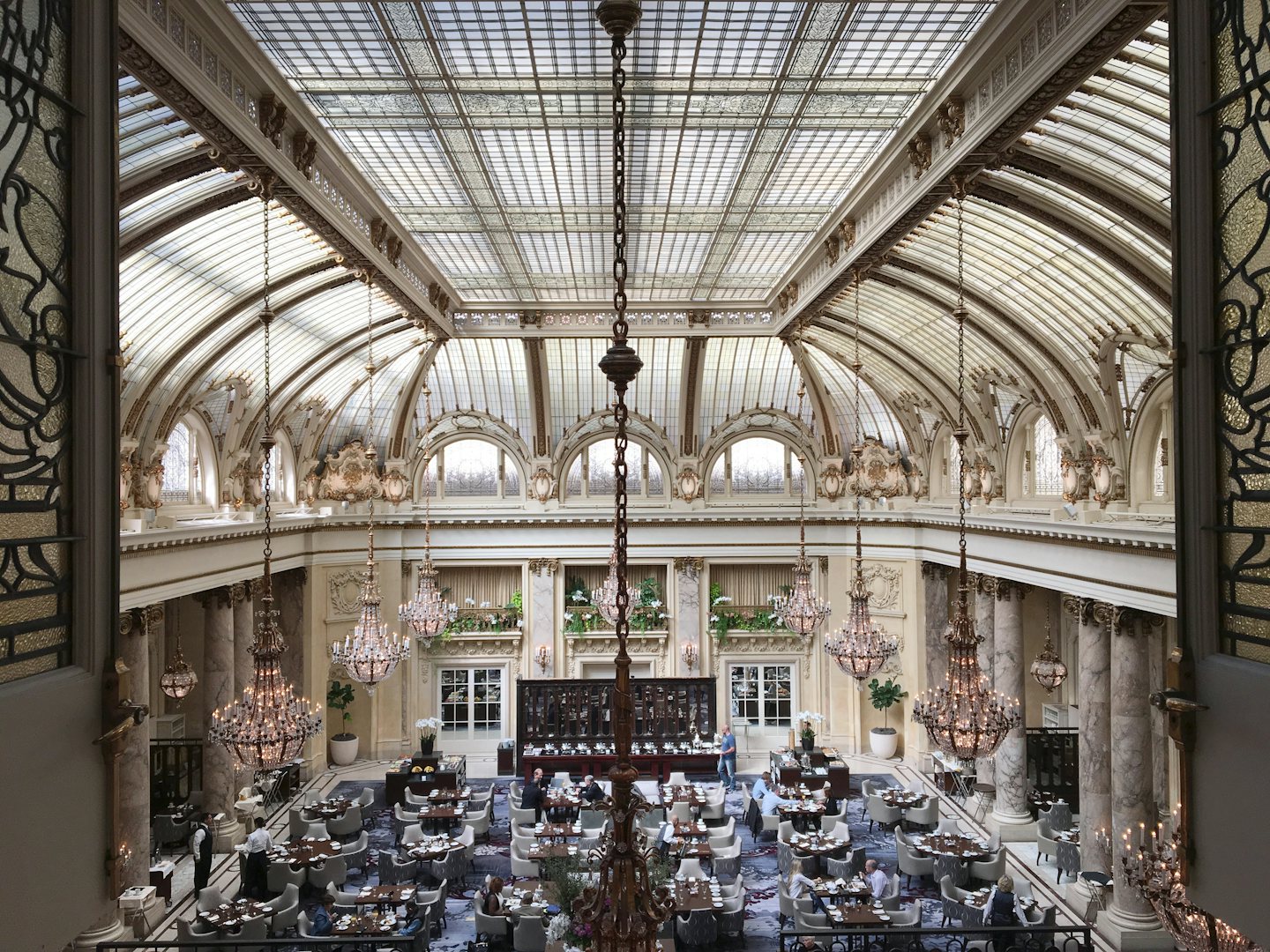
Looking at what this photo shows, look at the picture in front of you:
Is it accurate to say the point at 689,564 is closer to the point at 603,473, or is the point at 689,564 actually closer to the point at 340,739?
the point at 603,473

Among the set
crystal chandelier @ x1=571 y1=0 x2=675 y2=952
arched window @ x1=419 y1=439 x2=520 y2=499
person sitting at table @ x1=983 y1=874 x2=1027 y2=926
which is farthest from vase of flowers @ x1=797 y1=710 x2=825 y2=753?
crystal chandelier @ x1=571 y1=0 x2=675 y2=952

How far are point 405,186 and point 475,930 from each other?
37.4 ft

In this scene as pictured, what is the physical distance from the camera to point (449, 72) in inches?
423

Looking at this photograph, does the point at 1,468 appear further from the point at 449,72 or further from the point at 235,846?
the point at 235,846

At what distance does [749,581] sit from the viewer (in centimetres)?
2677

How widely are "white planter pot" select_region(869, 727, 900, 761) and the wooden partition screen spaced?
406 centimetres

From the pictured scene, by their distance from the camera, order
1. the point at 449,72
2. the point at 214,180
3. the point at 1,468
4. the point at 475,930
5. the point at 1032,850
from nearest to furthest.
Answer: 1. the point at 1,468
2. the point at 449,72
3. the point at 214,180
4. the point at 475,930
5. the point at 1032,850

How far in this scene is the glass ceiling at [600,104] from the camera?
31.6 ft

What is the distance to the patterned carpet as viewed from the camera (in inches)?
612

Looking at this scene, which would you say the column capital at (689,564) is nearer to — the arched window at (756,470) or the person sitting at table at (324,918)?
the arched window at (756,470)

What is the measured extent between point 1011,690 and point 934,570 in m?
4.83

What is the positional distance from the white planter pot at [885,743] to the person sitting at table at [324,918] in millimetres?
14052

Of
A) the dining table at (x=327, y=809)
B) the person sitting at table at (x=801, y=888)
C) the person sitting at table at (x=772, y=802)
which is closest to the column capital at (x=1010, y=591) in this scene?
the person sitting at table at (x=772, y=802)

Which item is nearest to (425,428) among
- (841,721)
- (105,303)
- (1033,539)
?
(841,721)
